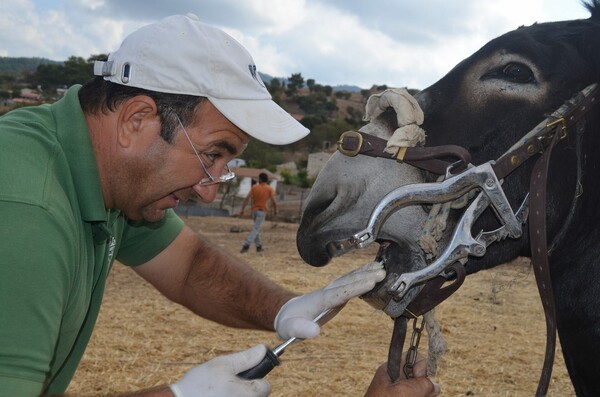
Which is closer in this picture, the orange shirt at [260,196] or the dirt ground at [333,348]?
the dirt ground at [333,348]

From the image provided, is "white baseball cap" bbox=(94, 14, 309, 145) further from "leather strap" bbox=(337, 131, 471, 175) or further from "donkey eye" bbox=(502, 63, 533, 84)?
"donkey eye" bbox=(502, 63, 533, 84)

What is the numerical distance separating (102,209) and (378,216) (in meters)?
0.87

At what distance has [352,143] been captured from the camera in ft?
7.11

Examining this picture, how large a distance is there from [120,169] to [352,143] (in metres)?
0.77

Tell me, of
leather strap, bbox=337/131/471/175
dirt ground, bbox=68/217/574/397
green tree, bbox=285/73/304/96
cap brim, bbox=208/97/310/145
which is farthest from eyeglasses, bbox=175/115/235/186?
green tree, bbox=285/73/304/96

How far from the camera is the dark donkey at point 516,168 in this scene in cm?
218

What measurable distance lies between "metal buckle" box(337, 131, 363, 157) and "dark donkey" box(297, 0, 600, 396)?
1.5 inches

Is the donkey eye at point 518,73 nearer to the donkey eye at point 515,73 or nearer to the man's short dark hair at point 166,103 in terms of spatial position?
the donkey eye at point 515,73

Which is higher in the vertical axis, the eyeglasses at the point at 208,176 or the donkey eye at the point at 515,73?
the donkey eye at the point at 515,73

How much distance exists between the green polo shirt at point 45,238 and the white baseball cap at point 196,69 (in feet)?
0.83

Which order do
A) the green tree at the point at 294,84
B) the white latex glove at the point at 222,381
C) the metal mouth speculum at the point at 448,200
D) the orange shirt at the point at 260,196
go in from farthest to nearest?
the green tree at the point at 294,84, the orange shirt at the point at 260,196, the metal mouth speculum at the point at 448,200, the white latex glove at the point at 222,381

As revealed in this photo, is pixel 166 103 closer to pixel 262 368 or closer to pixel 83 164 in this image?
pixel 83 164

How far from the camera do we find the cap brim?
6.61ft

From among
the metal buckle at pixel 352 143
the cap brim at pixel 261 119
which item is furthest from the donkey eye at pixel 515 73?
the cap brim at pixel 261 119
